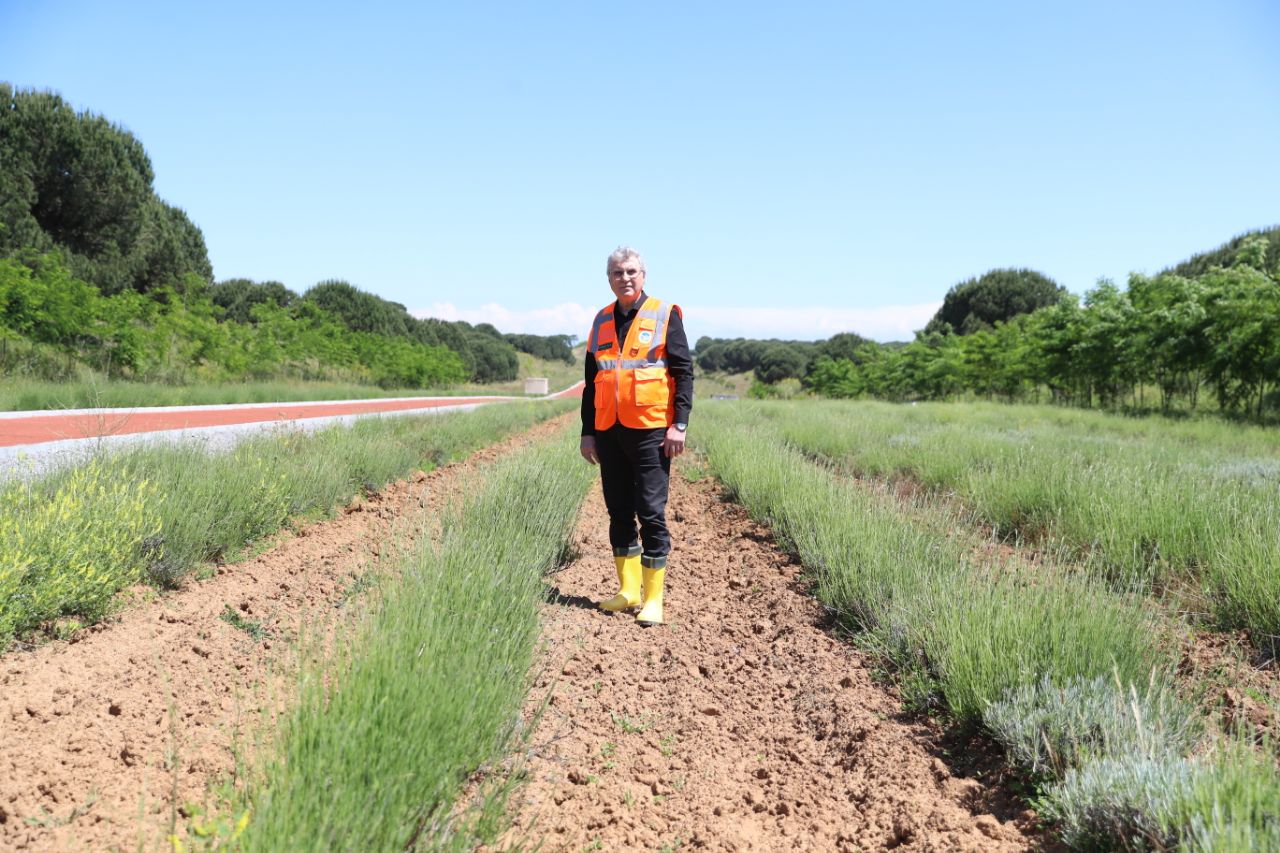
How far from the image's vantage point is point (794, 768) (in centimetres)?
262

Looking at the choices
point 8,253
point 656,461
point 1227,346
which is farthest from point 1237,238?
point 8,253

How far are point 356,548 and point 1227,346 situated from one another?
21.0 metres

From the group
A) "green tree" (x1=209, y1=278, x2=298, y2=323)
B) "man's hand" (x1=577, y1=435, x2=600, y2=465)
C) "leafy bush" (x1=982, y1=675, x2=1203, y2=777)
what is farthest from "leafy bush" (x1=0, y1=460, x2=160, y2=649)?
"green tree" (x1=209, y1=278, x2=298, y2=323)

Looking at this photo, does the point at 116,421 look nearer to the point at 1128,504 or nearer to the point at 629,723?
the point at 629,723

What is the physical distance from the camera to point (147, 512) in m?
3.92

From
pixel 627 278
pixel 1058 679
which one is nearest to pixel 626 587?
pixel 627 278

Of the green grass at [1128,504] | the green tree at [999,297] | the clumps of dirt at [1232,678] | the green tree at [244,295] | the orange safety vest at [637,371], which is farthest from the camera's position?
the green tree at [999,297]

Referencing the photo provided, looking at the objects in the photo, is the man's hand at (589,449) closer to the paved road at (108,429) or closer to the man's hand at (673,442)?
the man's hand at (673,442)

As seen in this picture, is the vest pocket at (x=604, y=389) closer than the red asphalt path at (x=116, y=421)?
Yes

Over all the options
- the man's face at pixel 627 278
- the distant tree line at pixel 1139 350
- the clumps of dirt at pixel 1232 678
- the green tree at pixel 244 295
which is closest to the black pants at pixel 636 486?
the man's face at pixel 627 278

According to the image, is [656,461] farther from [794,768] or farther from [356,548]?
[356,548]

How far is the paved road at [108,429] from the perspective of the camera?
5281 mm

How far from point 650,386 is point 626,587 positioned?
1254mm

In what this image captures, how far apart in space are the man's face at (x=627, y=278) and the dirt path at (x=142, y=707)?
2110mm
